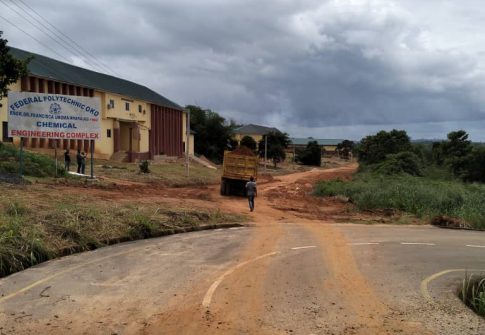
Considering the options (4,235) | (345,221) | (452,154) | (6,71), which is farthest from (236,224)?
(452,154)

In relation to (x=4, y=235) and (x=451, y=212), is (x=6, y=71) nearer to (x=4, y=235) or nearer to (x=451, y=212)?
(x=4, y=235)

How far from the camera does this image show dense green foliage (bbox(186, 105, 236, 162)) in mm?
83125

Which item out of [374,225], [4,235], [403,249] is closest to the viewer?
[4,235]

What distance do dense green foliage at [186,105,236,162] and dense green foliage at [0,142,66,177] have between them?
5025 centimetres

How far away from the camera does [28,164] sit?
30609 mm

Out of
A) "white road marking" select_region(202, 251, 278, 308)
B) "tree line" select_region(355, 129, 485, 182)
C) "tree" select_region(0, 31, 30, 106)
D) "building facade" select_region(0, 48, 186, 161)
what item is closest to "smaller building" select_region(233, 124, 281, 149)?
"tree line" select_region(355, 129, 485, 182)

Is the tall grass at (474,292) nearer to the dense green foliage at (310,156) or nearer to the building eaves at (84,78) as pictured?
the building eaves at (84,78)

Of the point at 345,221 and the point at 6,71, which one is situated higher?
the point at 6,71

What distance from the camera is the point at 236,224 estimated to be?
20297 millimetres

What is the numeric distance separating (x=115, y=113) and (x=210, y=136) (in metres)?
30.2

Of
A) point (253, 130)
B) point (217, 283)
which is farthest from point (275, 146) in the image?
point (217, 283)

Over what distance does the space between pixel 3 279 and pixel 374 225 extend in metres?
16.5

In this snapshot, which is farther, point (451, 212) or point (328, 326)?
point (451, 212)

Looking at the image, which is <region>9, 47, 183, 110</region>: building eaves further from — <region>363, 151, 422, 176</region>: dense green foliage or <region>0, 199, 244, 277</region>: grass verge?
<region>363, 151, 422, 176</region>: dense green foliage
